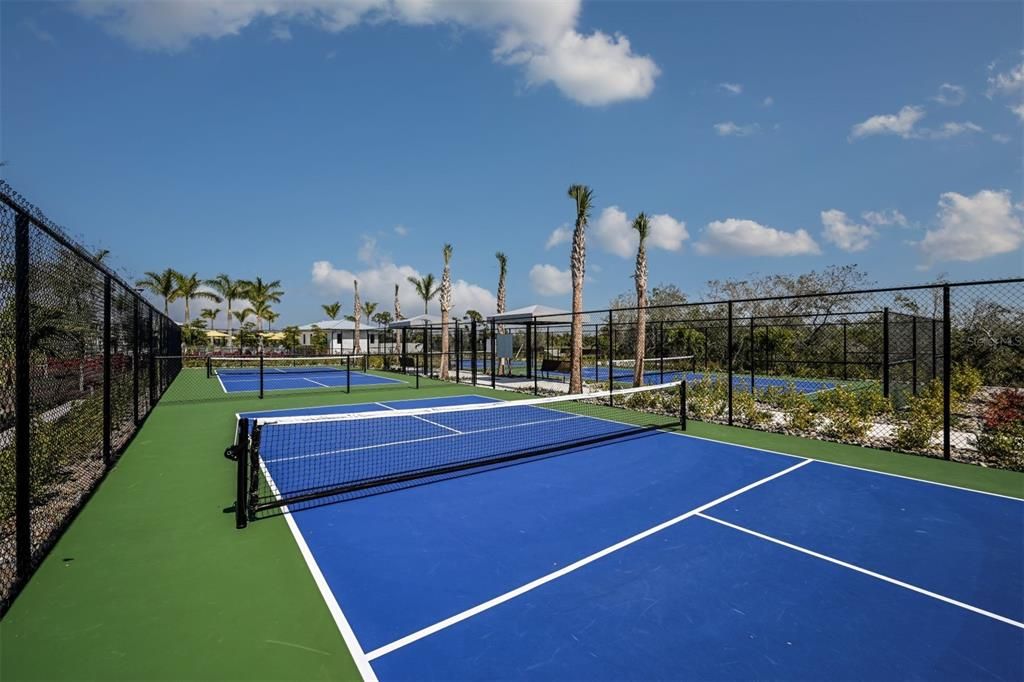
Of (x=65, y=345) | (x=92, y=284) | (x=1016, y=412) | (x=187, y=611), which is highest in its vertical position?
(x=92, y=284)

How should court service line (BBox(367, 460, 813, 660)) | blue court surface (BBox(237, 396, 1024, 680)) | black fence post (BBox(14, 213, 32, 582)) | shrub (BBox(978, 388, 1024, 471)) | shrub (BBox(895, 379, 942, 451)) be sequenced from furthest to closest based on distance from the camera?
shrub (BBox(895, 379, 942, 451)) → shrub (BBox(978, 388, 1024, 471)) → black fence post (BBox(14, 213, 32, 582)) → court service line (BBox(367, 460, 813, 660)) → blue court surface (BBox(237, 396, 1024, 680))

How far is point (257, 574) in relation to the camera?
411 cm

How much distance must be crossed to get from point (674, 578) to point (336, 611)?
2759 millimetres

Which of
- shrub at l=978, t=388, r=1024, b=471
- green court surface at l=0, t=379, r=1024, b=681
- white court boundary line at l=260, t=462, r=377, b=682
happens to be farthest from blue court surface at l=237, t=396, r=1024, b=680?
shrub at l=978, t=388, r=1024, b=471

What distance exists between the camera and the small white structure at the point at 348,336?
4019 cm

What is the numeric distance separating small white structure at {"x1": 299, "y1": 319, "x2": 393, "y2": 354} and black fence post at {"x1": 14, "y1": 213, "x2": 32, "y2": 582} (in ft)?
89.8

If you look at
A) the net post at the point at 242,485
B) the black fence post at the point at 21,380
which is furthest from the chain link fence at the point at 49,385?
the net post at the point at 242,485

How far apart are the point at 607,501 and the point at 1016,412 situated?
831cm

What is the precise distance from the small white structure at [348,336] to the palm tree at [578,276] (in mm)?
17023

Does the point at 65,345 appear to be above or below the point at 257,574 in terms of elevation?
above

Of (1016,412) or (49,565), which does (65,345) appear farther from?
(1016,412)

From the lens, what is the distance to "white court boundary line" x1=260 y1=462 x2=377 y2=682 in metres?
2.92

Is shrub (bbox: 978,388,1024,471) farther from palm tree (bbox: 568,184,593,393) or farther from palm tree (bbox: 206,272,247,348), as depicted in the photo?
palm tree (bbox: 206,272,247,348)

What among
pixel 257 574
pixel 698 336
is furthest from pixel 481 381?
pixel 257 574
